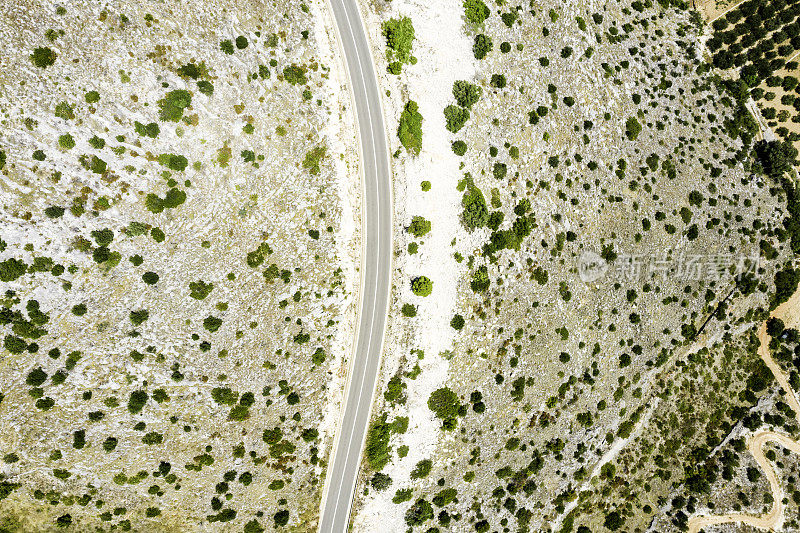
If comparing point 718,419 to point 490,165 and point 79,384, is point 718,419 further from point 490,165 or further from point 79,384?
point 79,384

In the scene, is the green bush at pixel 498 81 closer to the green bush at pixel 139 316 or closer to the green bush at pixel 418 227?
the green bush at pixel 418 227

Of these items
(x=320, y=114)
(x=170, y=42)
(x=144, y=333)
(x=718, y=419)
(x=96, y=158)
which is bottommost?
(x=718, y=419)

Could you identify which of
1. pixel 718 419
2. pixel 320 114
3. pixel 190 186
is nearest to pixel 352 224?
pixel 320 114

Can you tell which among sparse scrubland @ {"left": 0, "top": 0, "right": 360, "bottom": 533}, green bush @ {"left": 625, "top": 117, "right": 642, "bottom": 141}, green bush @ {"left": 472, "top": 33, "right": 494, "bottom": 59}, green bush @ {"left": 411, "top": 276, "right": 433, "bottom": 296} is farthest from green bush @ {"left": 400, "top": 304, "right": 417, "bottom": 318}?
green bush @ {"left": 625, "top": 117, "right": 642, "bottom": 141}

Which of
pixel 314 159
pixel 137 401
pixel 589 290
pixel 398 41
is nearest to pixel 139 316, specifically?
pixel 137 401

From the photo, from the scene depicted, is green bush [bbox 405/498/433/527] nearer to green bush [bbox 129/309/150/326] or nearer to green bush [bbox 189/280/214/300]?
green bush [bbox 189/280/214/300]

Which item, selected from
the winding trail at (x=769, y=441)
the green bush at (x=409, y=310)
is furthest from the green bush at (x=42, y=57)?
the winding trail at (x=769, y=441)

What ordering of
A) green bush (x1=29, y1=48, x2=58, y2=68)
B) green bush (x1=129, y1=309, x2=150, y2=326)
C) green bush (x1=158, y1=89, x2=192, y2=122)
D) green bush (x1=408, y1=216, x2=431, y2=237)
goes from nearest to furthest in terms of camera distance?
green bush (x1=29, y1=48, x2=58, y2=68)
green bush (x1=158, y1=89, x2=192, y2=122)
green bush (x1=129, y1=309, x2=150, y2=326)
green bush (x1=408, y1=216, x2=431, y2=237)
